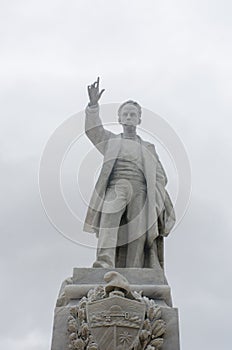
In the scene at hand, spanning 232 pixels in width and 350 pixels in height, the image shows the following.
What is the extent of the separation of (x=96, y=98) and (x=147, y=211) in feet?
8.60

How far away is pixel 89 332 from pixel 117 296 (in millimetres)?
677

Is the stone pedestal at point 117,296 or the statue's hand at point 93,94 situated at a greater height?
the statue's hand at point 93,94

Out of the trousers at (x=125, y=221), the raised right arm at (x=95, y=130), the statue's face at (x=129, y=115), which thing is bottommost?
the trousers at (x=125, y=221)

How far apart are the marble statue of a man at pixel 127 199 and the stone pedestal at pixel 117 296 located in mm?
549

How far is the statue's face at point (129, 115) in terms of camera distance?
11570mm

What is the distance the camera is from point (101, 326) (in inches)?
313

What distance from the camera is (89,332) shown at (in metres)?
8.02

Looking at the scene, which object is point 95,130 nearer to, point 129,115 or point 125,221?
point 129,115

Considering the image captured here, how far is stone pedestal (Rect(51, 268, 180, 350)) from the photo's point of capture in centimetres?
841

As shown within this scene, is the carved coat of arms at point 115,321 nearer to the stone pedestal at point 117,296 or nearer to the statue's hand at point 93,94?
the stone pedestal at point 117,296

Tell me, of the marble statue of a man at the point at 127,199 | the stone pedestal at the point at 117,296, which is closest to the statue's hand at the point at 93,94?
the marble statue of a man at the point at 127,199

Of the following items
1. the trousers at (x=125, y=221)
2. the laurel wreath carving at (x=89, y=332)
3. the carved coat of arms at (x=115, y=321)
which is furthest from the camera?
the trousers at (x=125, y=221)

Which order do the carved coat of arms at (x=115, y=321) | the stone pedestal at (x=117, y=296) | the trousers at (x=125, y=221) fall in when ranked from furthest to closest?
the trousers at (x=125, y=221)
the stone pedestal at (x=117, y=296)
the carved coat of arms at (x=115, y=321)

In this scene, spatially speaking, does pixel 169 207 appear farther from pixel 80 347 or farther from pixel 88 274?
pixel 80 347
